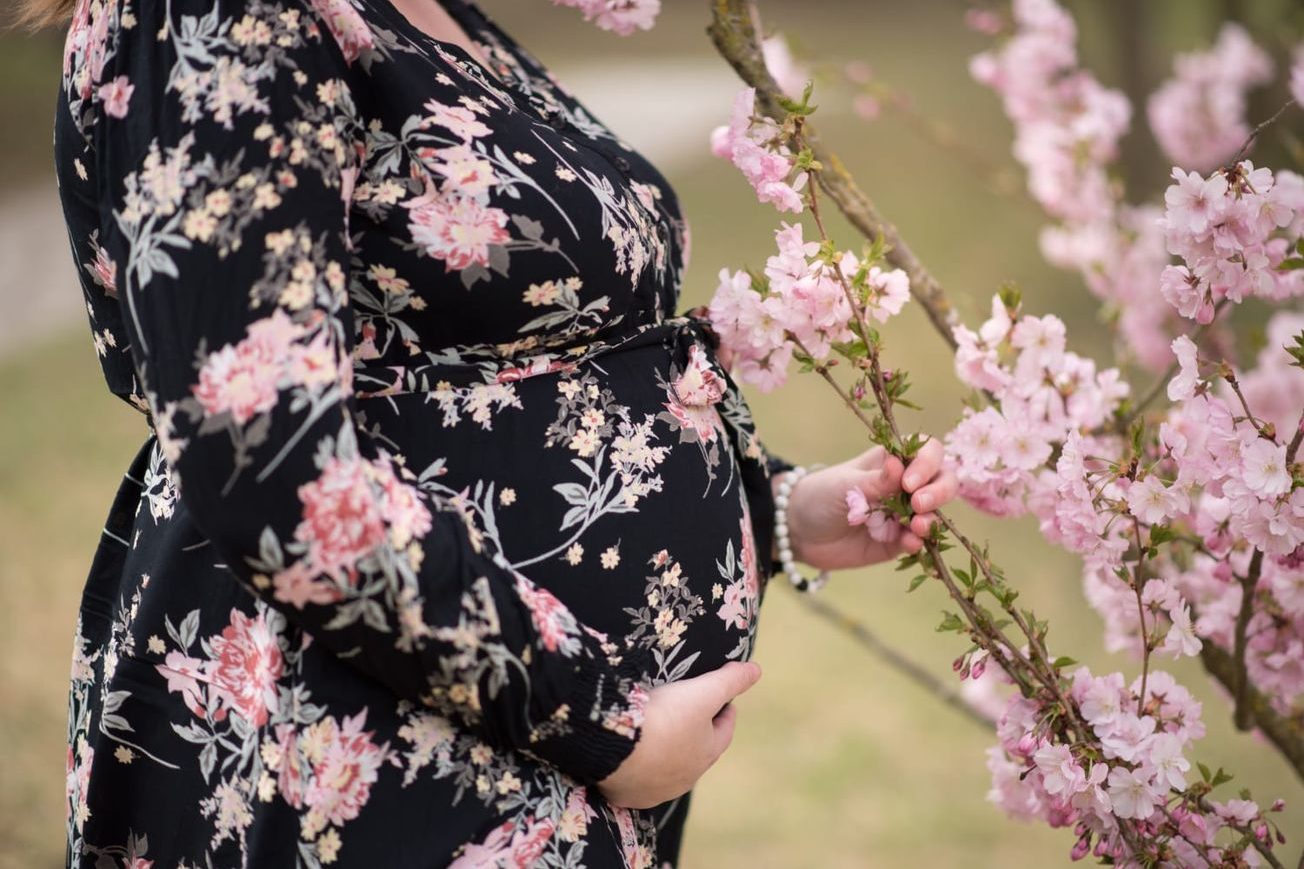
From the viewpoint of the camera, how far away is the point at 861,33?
29.1ft

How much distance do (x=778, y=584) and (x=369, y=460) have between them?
2101 mm

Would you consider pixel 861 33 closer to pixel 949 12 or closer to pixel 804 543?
pixel 949 12

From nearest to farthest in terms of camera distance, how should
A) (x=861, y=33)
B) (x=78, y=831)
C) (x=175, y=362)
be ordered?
(x=175, y=362) → (x=78, y=831) → (x=861, y=33)

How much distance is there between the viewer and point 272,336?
646 mm

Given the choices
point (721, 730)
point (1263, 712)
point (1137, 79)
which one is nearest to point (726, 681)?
point (721, 730)

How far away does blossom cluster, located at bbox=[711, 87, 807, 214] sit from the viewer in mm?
893

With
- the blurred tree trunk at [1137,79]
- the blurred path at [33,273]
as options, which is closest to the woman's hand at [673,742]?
the blurred path at [33,273]

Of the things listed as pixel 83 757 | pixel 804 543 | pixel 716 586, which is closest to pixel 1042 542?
pixel 804 543

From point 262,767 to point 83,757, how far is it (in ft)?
0.74

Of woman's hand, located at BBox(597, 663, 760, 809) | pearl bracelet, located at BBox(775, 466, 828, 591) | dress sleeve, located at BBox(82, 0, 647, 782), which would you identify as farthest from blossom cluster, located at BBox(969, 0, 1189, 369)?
dress sleeve, located at BBox(82, 0, 647, 782)

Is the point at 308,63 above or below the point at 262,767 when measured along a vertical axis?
above

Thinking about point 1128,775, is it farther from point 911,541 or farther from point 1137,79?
point 1137,79

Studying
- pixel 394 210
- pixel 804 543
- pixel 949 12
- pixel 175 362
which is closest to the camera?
pixel 175 362

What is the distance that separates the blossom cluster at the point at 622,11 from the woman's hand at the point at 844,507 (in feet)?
1.59
